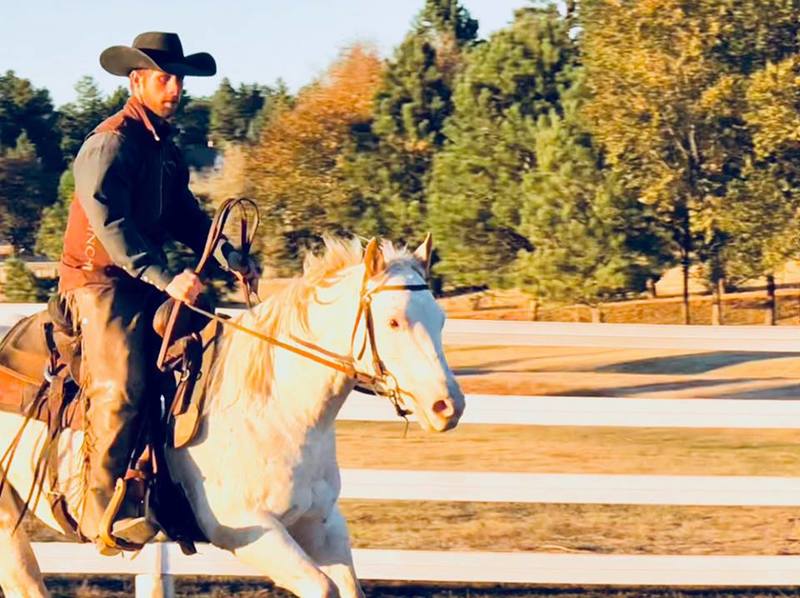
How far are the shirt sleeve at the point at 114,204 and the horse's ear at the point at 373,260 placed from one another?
1.99 feet

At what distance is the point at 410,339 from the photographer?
426 cm

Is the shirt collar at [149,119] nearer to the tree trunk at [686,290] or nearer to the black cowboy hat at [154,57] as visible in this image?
the black cowboy hat at [154,57]

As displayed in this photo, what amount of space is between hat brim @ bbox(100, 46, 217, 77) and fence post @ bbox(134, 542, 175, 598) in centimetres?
217

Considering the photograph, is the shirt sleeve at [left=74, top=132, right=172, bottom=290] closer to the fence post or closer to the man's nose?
the man's nose

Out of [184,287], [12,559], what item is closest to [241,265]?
[184,287]

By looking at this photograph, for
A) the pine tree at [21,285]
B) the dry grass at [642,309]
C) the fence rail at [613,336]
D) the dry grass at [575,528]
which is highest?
the fence rail at [613,336]

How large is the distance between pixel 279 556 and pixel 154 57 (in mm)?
1560

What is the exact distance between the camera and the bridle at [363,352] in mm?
4336

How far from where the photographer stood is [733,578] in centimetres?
655

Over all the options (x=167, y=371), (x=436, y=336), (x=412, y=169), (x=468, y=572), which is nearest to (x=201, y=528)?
(x=167, y=371)

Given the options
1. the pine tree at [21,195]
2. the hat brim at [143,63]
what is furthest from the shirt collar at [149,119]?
the pine tree at [21,195]

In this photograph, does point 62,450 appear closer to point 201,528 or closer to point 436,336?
point 201,528

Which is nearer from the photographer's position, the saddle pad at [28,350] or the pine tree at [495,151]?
the saddle pad at [28,350]

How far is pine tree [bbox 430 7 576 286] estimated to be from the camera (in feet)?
129
